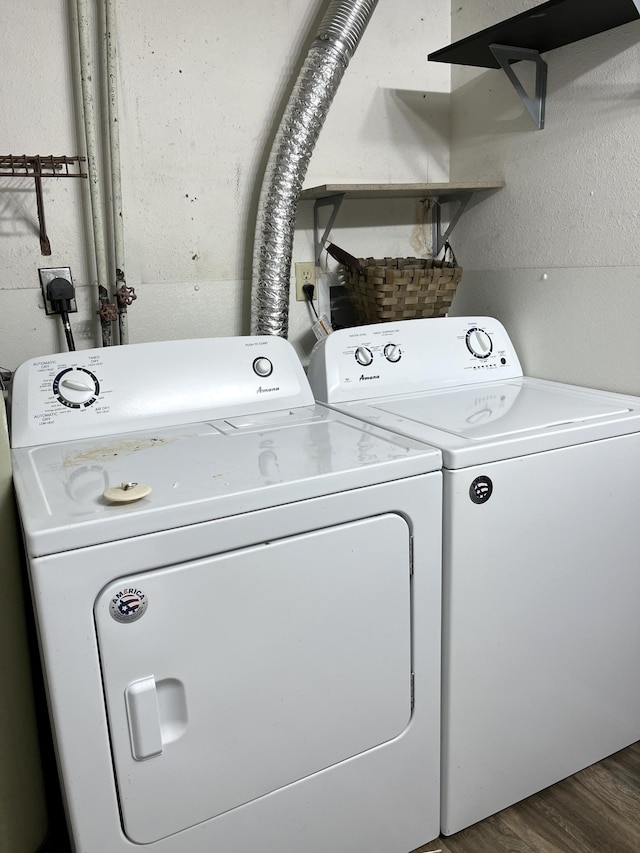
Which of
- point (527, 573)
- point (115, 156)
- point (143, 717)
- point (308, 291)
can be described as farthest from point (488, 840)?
point (115, 156)

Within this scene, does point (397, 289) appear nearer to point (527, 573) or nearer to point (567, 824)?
point (527, 573)

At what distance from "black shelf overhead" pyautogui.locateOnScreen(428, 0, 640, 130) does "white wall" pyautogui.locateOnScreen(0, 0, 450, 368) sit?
262mm

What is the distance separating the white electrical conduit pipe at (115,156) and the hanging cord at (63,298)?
123 mm

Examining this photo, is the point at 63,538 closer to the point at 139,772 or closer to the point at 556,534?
the point at 139,772

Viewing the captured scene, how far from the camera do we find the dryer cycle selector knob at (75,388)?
140 centimetres

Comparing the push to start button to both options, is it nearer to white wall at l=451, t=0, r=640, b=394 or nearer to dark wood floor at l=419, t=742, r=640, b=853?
white wall at l=451, t=0, r=640, b=394

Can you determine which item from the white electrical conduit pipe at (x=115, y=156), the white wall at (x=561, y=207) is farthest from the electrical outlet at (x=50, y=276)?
the white wall at (x=561, y=207)

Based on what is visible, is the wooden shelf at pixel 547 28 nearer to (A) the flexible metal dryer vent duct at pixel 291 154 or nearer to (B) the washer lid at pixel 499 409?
(A) the flexible metal dryer vent duct at pixel 291 154

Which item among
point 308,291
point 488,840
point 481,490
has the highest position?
point 308,291

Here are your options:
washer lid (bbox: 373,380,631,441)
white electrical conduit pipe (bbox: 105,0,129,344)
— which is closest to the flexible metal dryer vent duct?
white electrical conduit pipe (bbox: 105,0,129,344)

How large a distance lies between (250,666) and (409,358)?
0.92 metres

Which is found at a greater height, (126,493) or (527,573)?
(126,493)

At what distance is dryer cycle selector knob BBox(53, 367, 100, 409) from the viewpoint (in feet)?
4.59

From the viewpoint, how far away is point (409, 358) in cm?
172
